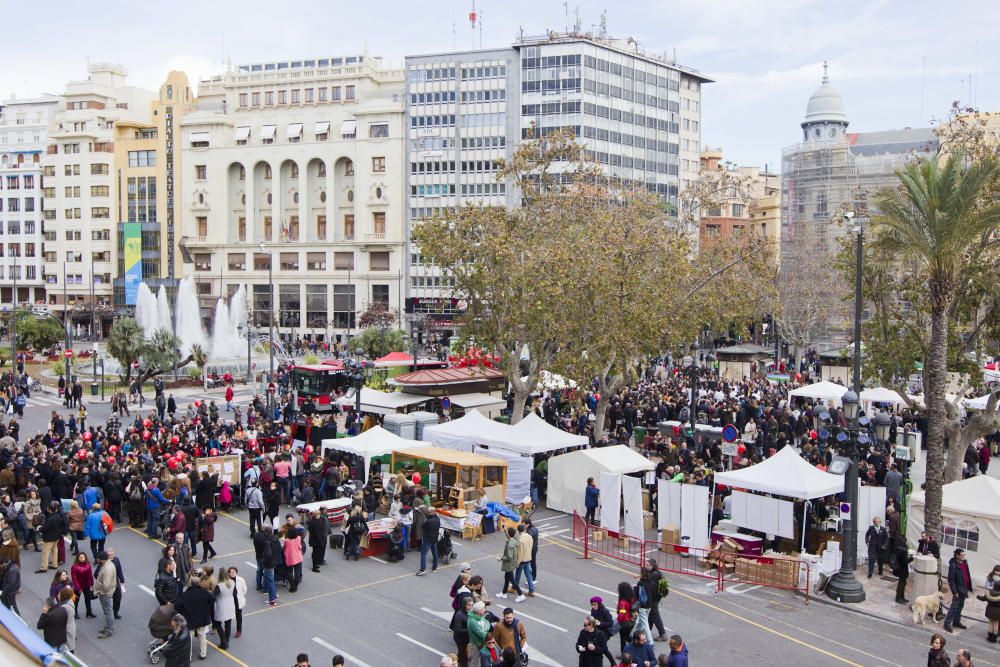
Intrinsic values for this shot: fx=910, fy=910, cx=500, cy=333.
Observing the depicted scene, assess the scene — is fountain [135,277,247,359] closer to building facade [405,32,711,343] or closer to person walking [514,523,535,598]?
building facade [405,32,711,343]

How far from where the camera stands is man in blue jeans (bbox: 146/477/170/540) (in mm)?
18422

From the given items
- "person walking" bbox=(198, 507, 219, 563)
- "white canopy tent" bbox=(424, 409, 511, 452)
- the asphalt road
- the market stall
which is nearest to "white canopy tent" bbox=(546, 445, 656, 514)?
the market stall

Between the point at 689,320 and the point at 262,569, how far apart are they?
18715 millimetres

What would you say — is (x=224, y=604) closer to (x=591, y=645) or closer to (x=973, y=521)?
(x=591, y=645)

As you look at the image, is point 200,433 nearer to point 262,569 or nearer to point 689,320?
point 262,569

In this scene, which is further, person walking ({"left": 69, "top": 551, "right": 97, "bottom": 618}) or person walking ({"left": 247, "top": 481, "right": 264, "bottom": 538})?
person walking ({"left": 247, "top": 481, "right": 264, "bottom": 538})

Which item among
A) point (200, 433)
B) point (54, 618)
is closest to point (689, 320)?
point (200, 433)

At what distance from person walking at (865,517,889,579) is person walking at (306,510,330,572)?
10.2 m

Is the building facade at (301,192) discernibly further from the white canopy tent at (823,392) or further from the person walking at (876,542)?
the person walking at (876,542)

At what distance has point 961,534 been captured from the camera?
16.8m

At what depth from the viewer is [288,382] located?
137 feet

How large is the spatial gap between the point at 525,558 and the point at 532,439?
775 cm

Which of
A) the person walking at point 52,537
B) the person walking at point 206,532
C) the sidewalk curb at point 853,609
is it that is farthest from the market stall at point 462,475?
the person walking at point 52,537

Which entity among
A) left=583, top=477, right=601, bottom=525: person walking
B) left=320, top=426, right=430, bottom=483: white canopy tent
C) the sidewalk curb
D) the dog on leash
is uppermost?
left=320, top=426, right=430, bottom=483: white canopy tent
